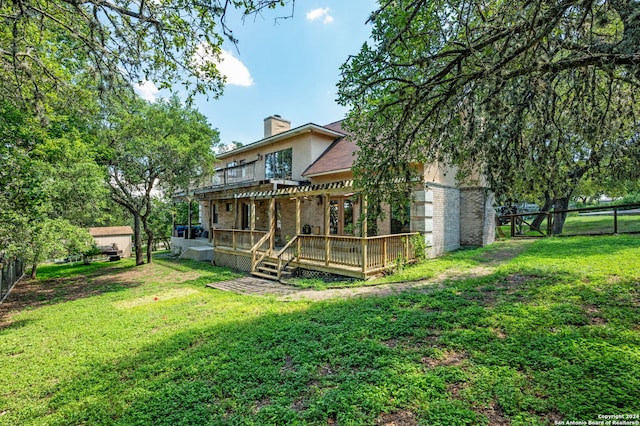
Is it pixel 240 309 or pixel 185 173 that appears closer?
pixel 240 309

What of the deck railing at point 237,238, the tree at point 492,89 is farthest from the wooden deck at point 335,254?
the tree at point 492,89

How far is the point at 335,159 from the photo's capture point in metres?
14.4

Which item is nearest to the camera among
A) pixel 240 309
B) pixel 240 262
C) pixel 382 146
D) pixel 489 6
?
pixel 489 6

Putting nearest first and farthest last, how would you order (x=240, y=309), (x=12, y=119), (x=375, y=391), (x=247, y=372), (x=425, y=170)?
(x=375, y=391) < (x=247, y=372) < (x=240, y=309) < (x=12, y=119) < (x=425, y=170)

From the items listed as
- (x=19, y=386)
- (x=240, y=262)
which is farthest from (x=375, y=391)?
(x=240, y=262)

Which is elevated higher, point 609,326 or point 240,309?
point 609,326

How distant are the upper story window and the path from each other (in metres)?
7.31

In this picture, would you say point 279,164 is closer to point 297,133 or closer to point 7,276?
point 297,133

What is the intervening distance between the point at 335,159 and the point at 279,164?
424 centimetres

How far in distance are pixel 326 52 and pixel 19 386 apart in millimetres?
8525

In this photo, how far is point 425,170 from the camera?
11.2 meters

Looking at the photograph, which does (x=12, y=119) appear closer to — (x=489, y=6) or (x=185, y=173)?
(x=185, y=173)

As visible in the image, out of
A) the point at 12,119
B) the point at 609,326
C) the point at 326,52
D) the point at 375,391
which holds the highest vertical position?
the point at 326,52

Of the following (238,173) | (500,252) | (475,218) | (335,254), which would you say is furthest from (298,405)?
(238,173)
